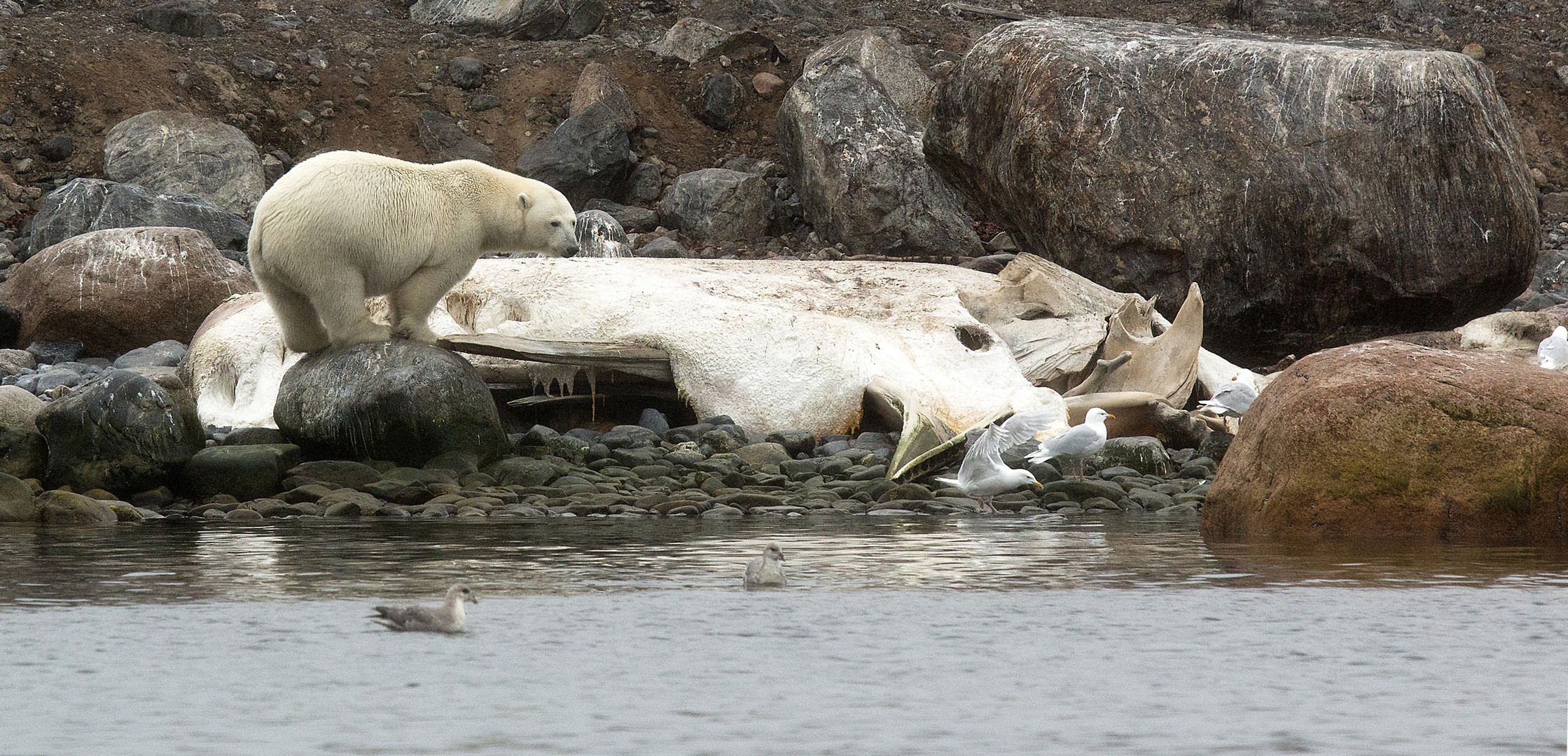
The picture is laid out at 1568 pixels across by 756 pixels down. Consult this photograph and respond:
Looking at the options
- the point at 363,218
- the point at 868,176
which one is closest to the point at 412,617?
the point at 363,218

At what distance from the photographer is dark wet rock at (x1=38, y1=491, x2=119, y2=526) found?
7824 mm

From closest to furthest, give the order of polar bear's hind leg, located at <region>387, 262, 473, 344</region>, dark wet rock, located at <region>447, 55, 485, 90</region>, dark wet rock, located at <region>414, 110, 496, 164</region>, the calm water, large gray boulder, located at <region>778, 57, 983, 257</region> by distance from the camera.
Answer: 1. the calm water
2. polar bear's hind leg, located at <region>387, 262, 473, 344</region>
3. large gray boulder, located at <region>778, 57, 983, 257</region>
4. dark wet rock, located at <region>414, 110, 496, 164</region>
5. dark wet rock, located at <region>447, 55, 485, 90</region>

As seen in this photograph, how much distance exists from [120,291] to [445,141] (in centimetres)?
1145

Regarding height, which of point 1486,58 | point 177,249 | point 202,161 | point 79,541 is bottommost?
point 79,541

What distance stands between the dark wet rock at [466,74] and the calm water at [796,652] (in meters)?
21.9

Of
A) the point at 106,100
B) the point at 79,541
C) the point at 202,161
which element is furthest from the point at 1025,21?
the point at 106,100

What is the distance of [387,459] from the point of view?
9289 millimetres

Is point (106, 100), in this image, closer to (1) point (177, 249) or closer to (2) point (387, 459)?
(1) point (177, 249)

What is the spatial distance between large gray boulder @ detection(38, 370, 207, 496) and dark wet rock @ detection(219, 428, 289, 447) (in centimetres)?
82

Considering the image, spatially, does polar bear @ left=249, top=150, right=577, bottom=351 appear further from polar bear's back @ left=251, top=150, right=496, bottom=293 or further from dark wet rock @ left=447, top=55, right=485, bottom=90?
dark wet rock @ left=447, top=55, right=485, bottom=90

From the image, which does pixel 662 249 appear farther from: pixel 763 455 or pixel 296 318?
pixel 296 318

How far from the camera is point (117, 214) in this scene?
61.7 feet

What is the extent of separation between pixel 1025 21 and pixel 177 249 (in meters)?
8.60

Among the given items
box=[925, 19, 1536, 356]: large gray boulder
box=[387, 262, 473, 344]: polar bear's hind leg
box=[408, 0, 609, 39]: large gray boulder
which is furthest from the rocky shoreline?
box=[408, 0, 609, 39]: large gray boulder
